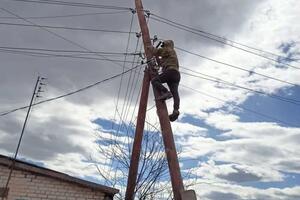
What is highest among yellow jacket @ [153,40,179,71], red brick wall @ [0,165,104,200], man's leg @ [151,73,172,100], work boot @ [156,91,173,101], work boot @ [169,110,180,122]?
yellow jacket @ [153,40,179,71]

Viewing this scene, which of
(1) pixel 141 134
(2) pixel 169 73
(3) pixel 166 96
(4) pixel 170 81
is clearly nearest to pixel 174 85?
(4) pixel 170 81

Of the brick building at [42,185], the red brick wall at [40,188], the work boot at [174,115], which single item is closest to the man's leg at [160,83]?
the work boot at [174,115]

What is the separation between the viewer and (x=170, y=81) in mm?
8945

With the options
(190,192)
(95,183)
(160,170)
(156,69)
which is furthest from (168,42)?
(160,170)

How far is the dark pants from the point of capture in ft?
29.1

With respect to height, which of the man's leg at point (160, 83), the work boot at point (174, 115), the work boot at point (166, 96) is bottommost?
the work boot at point (174, 115)

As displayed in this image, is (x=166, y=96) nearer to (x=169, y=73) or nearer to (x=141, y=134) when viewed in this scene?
(x=169, y=73)

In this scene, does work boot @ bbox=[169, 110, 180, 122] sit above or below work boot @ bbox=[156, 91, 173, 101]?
below

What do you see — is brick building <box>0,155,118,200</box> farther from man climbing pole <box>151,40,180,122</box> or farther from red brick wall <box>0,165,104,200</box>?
man climbing pole <box>151,40,180,122</box>

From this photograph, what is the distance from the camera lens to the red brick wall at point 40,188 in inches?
454

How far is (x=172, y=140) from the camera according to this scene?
314 inches

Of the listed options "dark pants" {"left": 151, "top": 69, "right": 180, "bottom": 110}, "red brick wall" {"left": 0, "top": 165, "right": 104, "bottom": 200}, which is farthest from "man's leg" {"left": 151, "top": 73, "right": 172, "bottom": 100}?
"red brick wall" {"left": 0, "top": 165, "right": 104, "bottom": 200}

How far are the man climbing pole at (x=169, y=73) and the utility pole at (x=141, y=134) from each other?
0.17 meters

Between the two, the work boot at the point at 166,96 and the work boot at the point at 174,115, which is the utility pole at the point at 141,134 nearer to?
the work boot at the point at 166,96
